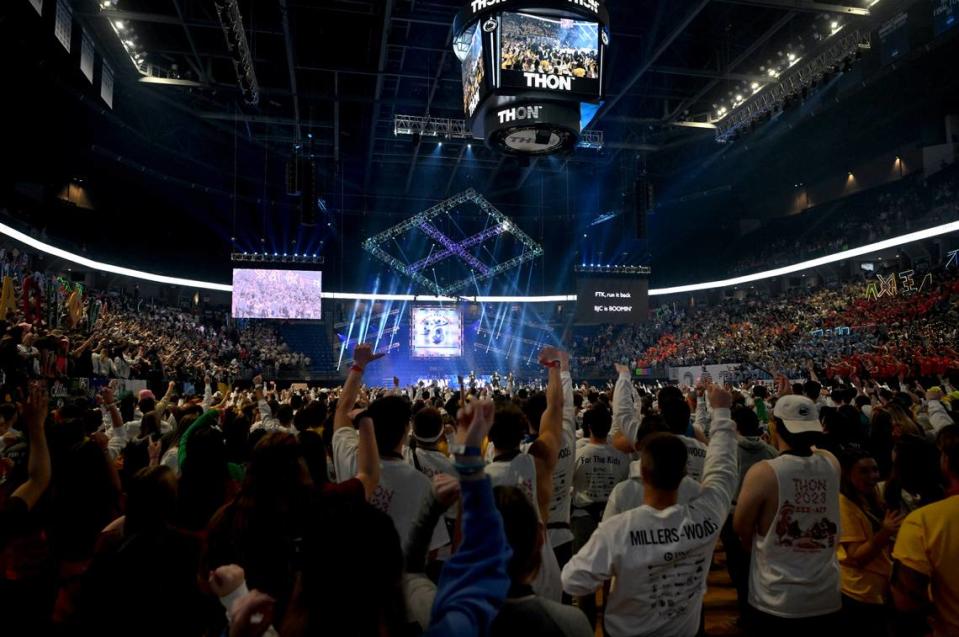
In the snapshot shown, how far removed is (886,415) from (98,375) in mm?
11887

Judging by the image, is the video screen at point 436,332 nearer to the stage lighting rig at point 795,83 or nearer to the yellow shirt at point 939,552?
the stage lighting rig at point 795,83

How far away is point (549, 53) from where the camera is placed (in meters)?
9.77

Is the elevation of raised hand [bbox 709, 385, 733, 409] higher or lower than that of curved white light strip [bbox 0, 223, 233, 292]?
lower

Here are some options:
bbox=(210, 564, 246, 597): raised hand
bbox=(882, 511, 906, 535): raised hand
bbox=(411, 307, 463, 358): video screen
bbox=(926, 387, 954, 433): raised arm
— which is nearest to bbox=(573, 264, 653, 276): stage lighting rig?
bbox=(411, 307, 463, 358): video screen

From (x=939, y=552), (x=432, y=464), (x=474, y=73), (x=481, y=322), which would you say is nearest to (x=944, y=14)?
(x=474, y=73)

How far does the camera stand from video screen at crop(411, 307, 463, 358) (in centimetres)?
2391

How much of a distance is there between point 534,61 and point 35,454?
350 inches

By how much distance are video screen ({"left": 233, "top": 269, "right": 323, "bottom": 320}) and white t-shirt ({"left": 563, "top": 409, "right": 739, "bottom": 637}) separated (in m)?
19.1

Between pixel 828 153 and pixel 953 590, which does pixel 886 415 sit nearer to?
pixel 953 590

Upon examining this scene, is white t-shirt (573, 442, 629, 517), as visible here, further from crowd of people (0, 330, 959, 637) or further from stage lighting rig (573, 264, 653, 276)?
stage lighting rig (573, 264, 653, 276)

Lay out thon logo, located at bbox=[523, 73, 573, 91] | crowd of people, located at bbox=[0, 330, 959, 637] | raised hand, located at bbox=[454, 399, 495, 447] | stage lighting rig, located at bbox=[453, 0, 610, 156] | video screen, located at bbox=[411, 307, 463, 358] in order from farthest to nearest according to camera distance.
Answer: video screen, located at bbox=[411, 307, 463, 358]
thon logo, located at bbox=[523, 73, 573, 91]
stage lighting rig, located at bbox=[453, 0, 610, 156]
raised hand, located at bbox=[454, 399, 495, 447]
crowd of people, located at bbox=[0, 330, 959, 637]

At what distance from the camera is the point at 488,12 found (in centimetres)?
943

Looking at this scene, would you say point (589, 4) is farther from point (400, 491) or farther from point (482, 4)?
point (400, 491)

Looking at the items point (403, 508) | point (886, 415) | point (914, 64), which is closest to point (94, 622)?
point (403, 508)
